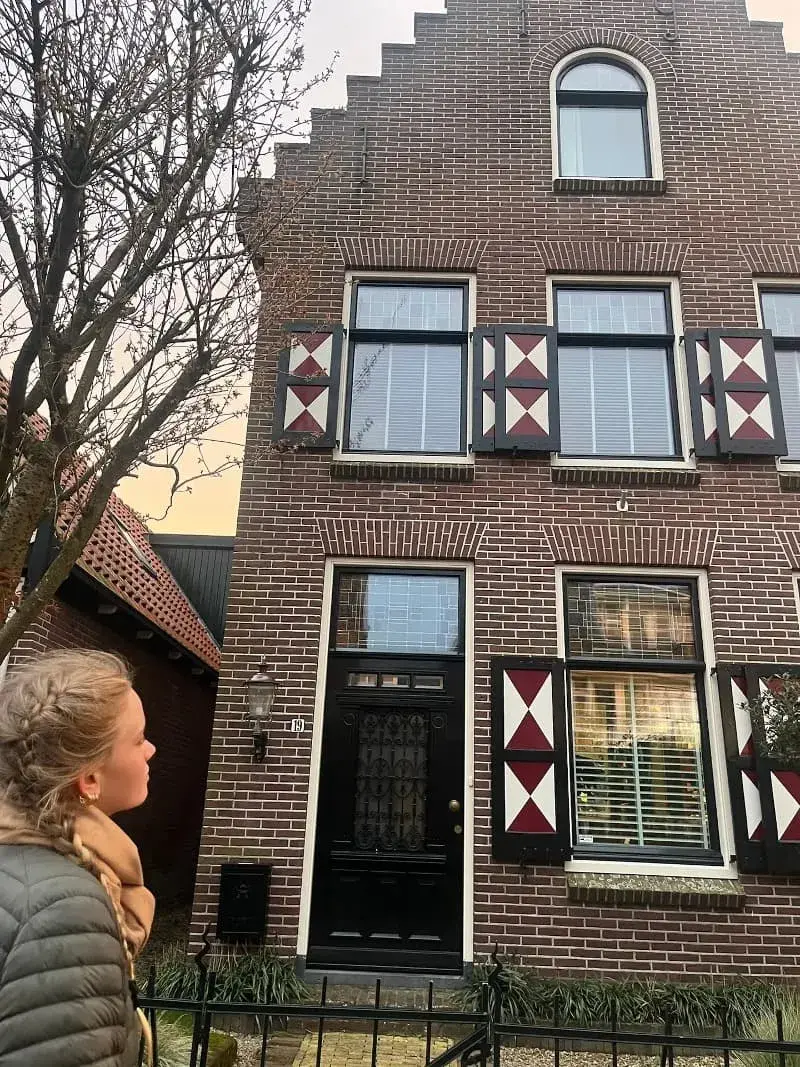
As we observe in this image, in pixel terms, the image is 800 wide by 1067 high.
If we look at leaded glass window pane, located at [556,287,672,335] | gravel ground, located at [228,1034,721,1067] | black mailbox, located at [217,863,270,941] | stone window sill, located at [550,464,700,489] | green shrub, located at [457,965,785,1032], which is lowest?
gravel ground, located at [228,1034,721,1067]

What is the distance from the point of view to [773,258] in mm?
7410

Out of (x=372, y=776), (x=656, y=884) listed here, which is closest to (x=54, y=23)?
(x=372, y=776)

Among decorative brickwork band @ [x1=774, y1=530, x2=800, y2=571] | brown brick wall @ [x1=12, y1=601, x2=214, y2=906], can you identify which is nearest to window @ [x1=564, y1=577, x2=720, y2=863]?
decorative brickwork band @ [x1=774, y1=530, x2=800, y2=571]

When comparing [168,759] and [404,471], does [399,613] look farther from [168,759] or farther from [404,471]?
[168,759]

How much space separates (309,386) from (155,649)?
149 inches

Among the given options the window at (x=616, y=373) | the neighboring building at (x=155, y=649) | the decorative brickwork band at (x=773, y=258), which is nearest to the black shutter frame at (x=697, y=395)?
the window at (x=616, y=373)

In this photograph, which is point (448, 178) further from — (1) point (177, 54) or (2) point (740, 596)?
(2) point (740, 596)

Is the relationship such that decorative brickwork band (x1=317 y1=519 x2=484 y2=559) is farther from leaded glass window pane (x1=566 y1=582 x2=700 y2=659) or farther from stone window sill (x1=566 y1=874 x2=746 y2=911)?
stone window sill (x1=566 y1=874 x2=746 y2=911)

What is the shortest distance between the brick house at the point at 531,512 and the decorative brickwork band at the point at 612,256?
1.4 inches

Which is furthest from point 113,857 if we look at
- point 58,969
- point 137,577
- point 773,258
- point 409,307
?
point 773,258

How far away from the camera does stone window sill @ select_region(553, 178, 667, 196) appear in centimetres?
763

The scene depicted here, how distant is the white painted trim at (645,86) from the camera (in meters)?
7.87

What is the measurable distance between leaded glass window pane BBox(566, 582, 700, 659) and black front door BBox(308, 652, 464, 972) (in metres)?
1.12

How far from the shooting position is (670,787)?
614 cm
